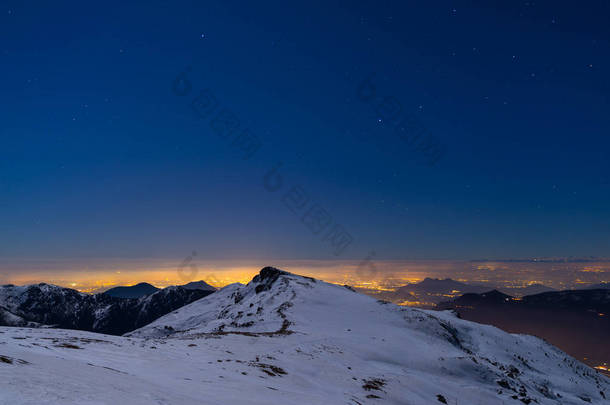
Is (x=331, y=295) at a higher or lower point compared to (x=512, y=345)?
higher

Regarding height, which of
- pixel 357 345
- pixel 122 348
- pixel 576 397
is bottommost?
pixel 576 397

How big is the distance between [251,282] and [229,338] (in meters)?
56.2

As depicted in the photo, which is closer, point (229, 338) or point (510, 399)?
point (510, 399)

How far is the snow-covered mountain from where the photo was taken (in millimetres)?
8844

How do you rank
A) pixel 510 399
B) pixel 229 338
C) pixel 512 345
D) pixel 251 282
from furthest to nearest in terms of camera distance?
pixel 251 282 → pixel 512 345 → pixel 229 338 → pixel 510 399

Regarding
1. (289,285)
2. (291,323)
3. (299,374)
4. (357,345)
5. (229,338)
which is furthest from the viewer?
(289,285)

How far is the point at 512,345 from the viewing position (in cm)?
4228

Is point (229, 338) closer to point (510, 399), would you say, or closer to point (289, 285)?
point (510, 399)

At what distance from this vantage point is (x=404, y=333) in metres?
36.1

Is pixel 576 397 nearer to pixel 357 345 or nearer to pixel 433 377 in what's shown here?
pixel 433 377

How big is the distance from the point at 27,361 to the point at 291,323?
2883 centimetres

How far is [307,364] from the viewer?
65.7 feet

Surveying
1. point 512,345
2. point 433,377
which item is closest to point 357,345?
point 433,377

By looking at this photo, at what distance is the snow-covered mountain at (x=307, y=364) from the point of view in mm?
8844
